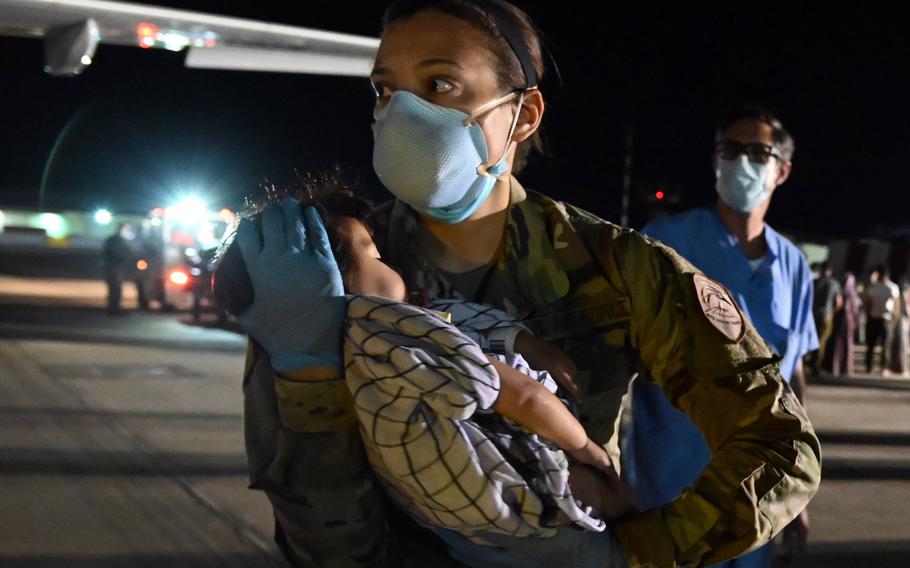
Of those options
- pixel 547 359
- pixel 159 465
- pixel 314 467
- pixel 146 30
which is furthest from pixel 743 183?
pixel 146 30

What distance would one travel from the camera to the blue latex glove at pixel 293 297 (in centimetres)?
118

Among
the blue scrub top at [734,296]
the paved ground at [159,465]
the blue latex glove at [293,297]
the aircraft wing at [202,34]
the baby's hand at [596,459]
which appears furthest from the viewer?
the aircraft wing at [202,34]

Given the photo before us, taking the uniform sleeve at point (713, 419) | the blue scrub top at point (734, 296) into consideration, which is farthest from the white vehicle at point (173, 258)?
the uniform sleeve at point (713, 419)

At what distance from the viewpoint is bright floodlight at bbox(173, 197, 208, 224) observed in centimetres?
1903

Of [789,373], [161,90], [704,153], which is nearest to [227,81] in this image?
[161,90]

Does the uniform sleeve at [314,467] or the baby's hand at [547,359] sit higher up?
the baby's hand at [547,359]

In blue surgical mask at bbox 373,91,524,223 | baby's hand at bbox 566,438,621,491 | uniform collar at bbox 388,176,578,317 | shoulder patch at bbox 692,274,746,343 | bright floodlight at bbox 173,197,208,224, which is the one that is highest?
bright floodlight at bbox 173,197,208,224

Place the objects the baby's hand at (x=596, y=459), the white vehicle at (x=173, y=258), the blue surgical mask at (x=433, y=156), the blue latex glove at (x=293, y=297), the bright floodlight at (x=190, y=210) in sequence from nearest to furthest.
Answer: the blue latex glove at (x=293, y=297) → the baby's hand at (x=596, y=459) → the blue surgical mask at (x=433, y=156) → the white vehicle at (x=173, y=258) → the bright floodlight at (x=190, y=210)

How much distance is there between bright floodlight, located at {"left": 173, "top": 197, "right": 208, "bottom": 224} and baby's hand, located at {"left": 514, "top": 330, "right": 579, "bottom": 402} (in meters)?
17.9

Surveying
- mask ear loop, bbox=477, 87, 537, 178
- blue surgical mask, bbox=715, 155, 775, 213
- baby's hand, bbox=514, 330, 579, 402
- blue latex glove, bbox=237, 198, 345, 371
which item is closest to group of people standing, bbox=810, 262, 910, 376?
blue surgical mask, bbox=715, 155, 775, 213

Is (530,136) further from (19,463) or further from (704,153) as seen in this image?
(704,153)

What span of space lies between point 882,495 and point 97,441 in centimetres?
525

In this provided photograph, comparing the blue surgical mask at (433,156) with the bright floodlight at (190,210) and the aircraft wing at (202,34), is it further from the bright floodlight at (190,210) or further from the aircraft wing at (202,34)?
the bright floodlight at (190,210)

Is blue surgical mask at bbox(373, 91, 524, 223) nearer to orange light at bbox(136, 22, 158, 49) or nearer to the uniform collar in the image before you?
the uniform collar
